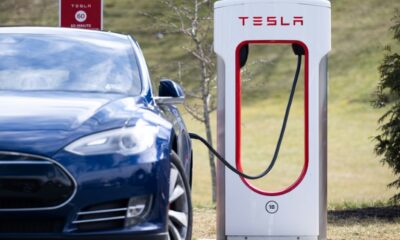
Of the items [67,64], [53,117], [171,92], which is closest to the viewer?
[53,117]

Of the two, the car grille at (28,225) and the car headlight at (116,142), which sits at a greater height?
the car headlight at (116,142)

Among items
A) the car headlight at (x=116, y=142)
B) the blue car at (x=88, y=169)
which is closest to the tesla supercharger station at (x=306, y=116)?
the blue car at (x=88, y=169)

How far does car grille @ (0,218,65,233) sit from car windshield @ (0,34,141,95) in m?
1.24

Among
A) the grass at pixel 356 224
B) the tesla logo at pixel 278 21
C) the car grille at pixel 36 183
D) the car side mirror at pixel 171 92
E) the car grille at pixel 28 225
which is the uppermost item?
the tesla logo at pixel 278 21

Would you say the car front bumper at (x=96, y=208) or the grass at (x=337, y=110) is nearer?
the car front bumper at (x=96, y=208)

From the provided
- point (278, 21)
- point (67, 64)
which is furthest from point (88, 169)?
point (278, 21)

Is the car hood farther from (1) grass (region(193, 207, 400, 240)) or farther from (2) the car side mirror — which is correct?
(1) grass (region(193, 207, 400, 240))

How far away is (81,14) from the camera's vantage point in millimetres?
11250

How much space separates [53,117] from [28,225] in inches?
24.9

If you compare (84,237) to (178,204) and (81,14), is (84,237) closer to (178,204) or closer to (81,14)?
(178,204)

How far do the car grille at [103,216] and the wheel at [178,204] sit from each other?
18.1 inches

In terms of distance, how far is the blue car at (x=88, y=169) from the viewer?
15.8ft

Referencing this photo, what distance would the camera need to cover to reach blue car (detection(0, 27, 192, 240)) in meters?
4.81

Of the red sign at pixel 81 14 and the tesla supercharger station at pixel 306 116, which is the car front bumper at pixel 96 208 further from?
the red sign at pixel 81 14
